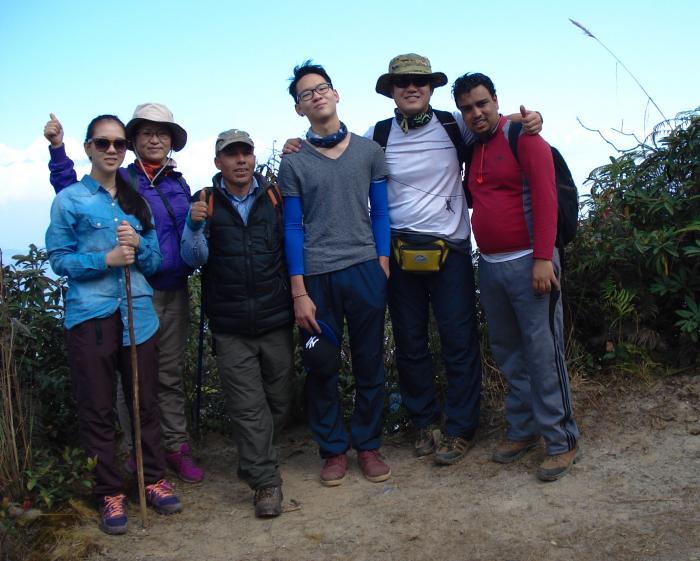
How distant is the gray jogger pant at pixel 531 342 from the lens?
429 centimetres

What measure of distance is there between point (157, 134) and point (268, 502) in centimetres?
237

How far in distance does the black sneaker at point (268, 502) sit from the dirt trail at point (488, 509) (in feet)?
0.20

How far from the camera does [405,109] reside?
4609 millimetres

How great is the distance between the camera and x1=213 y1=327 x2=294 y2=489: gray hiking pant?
4.42 m

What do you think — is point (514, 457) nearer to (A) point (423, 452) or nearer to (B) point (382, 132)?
(A) point (423, 452)

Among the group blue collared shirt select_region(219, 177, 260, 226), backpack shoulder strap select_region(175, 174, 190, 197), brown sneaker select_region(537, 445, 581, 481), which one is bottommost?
brown sneaker select_region(537, 445, 581, 481)

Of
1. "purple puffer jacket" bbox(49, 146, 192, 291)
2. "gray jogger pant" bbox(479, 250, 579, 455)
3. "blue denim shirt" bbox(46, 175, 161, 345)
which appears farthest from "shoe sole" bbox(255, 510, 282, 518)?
"gray jogger pant" bbox(479, 250, 579, 455)

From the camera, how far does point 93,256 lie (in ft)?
13.3

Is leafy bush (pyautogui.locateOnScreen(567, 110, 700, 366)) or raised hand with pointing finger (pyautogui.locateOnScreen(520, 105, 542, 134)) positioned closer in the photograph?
raised hand with pointing finger (pyautogui.locateOnScreen(520, 105, 542, 134))

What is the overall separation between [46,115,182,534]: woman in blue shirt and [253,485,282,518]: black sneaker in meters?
0.76

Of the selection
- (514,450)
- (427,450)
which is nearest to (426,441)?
(427,450)

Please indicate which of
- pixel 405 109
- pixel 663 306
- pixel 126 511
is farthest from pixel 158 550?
pixel 663 306

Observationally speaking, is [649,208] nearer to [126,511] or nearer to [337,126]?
[337,126]

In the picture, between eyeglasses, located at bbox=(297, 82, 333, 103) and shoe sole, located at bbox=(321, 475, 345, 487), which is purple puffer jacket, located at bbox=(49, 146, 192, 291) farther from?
shoe sole, located at bbox=(321, 475, 345, 487)
